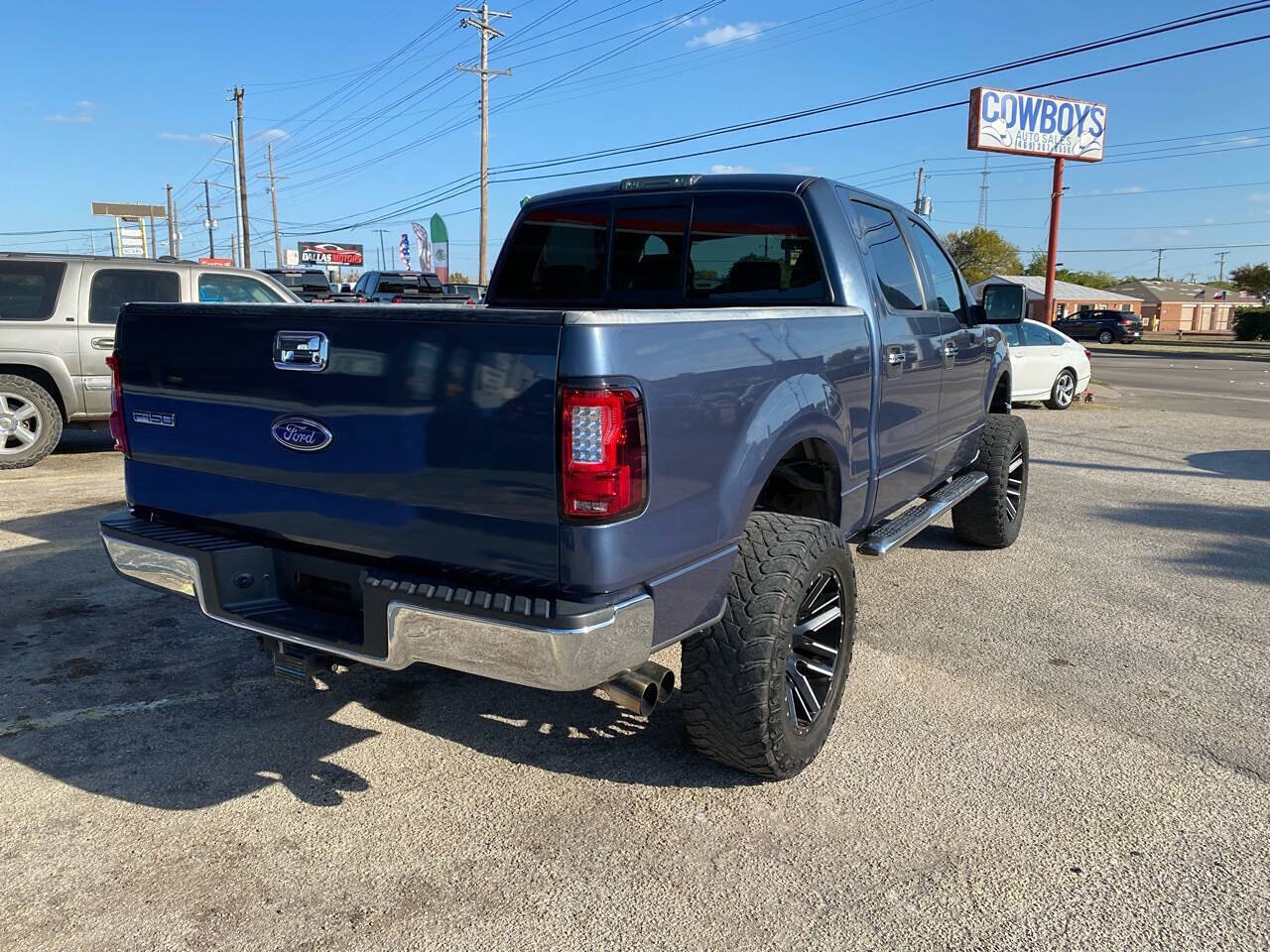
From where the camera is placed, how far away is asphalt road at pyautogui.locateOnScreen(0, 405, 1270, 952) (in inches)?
96.0

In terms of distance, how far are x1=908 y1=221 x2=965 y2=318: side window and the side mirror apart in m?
0.18

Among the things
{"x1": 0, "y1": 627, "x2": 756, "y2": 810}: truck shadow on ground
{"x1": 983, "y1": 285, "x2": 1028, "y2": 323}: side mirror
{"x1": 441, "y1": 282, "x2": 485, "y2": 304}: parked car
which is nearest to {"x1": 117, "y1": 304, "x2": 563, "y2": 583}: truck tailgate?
{"x1": 0, "y1": 627, "x2": 756, "y2": 810}: truck shadow on ground

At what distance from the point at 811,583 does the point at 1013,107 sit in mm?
23010

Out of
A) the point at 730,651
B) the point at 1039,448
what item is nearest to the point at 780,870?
the point at 730,651

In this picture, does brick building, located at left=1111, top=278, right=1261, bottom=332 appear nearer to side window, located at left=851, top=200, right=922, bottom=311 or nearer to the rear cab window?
side window, located at left=851, top=200, right=922, bottom=311

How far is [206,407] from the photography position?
9.56 ft

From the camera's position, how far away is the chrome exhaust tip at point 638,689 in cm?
267

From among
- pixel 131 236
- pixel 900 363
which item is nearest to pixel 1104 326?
pixel 900 363

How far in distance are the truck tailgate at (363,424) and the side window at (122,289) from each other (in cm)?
617

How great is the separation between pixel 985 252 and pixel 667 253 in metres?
92.5

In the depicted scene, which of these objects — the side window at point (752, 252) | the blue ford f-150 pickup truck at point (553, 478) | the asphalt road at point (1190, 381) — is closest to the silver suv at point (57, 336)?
the side window at point (752, 252)

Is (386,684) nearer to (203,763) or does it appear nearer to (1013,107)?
(203,763)

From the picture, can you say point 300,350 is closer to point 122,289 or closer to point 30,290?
point 122,289

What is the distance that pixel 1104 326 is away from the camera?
148 feet
